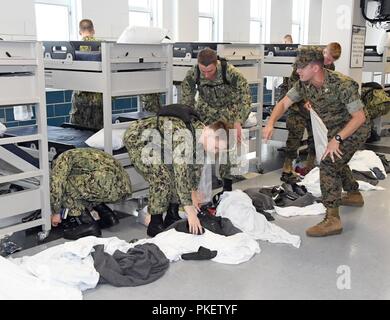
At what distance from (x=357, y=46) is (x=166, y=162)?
4075 mm

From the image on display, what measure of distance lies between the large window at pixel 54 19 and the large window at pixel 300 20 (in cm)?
653

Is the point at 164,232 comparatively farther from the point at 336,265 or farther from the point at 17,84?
the point at 17,84

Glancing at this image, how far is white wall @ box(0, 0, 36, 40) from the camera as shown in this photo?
537 centimetres

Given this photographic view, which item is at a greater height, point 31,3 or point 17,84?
point 31,3

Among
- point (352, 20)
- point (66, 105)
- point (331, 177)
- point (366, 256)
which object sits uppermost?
point (352, 20)

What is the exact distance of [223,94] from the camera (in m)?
4.65

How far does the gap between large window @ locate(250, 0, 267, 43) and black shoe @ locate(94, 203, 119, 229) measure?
6.54 metres

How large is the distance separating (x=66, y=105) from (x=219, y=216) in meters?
3.00

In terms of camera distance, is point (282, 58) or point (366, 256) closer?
point (366, 256)

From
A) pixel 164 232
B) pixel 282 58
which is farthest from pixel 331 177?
pixel 282 58

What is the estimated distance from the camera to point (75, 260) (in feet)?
10.0

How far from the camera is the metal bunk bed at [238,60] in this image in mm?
5230
